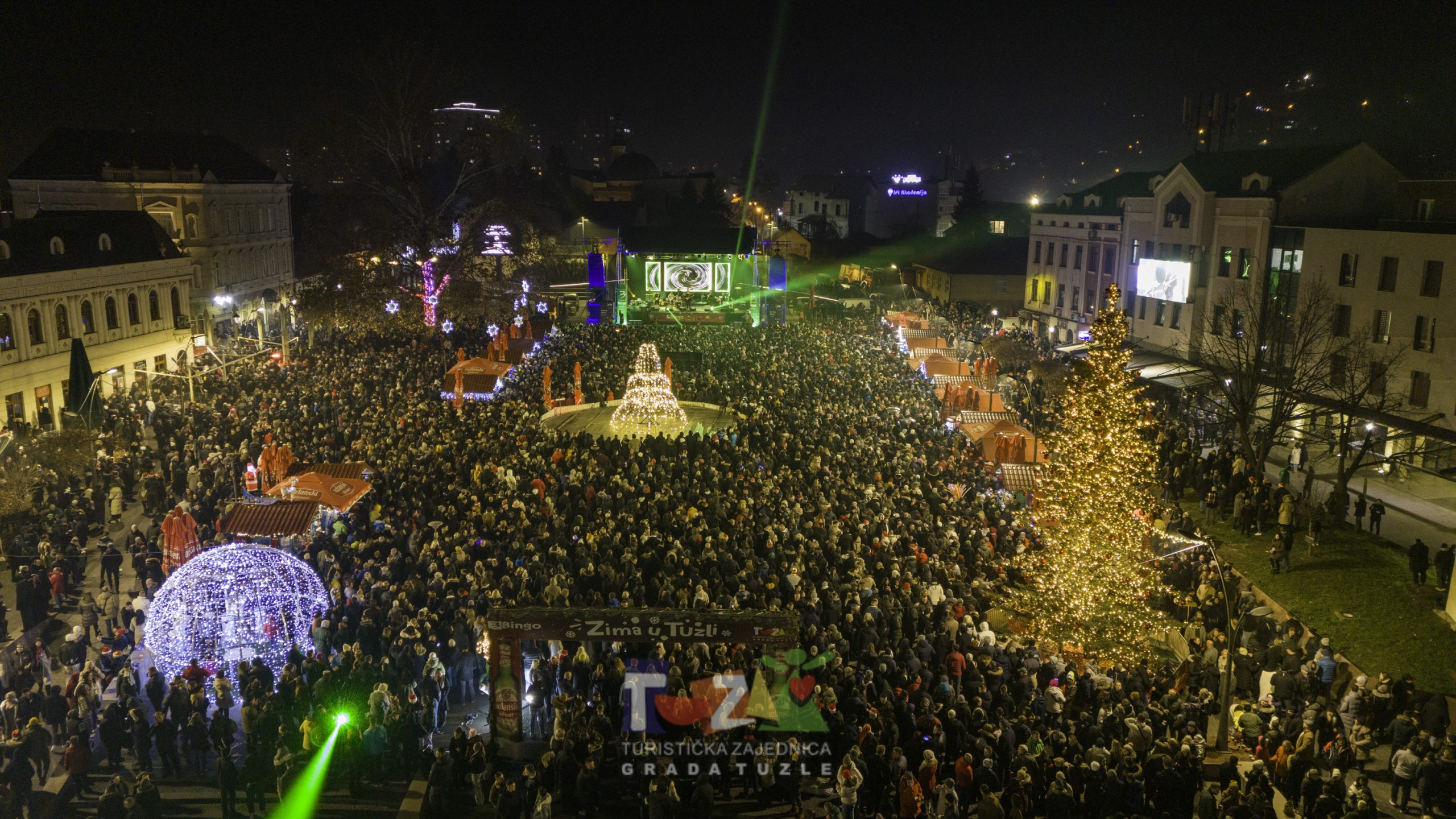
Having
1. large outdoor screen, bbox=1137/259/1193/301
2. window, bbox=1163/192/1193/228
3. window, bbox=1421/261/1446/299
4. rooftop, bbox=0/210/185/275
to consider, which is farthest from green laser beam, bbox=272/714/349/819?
window, bbox=1163/192/1193/228

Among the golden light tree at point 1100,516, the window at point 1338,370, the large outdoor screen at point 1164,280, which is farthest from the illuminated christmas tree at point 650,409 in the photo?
the large outdoor screen at point 1164,280

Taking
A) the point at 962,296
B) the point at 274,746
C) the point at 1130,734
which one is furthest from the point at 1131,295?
the point at 274,746

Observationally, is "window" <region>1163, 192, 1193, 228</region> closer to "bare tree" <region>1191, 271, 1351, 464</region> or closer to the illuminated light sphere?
"bare tree" <region>1191, 271, 1351, 464</region>

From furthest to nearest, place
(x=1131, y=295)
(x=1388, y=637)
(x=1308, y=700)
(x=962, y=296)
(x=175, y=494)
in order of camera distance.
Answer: (x=962, y=296) → (x=1131, y=295) → (x=175, y=494) → (x=1388, y=637) → (x=1308, y=700)

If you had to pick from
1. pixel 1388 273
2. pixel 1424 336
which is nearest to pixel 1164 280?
pixel 1388 273

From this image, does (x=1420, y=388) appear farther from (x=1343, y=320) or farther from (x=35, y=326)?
(x=35, y=326)

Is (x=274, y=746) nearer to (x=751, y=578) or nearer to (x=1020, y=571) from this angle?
(x=751, y=578)
